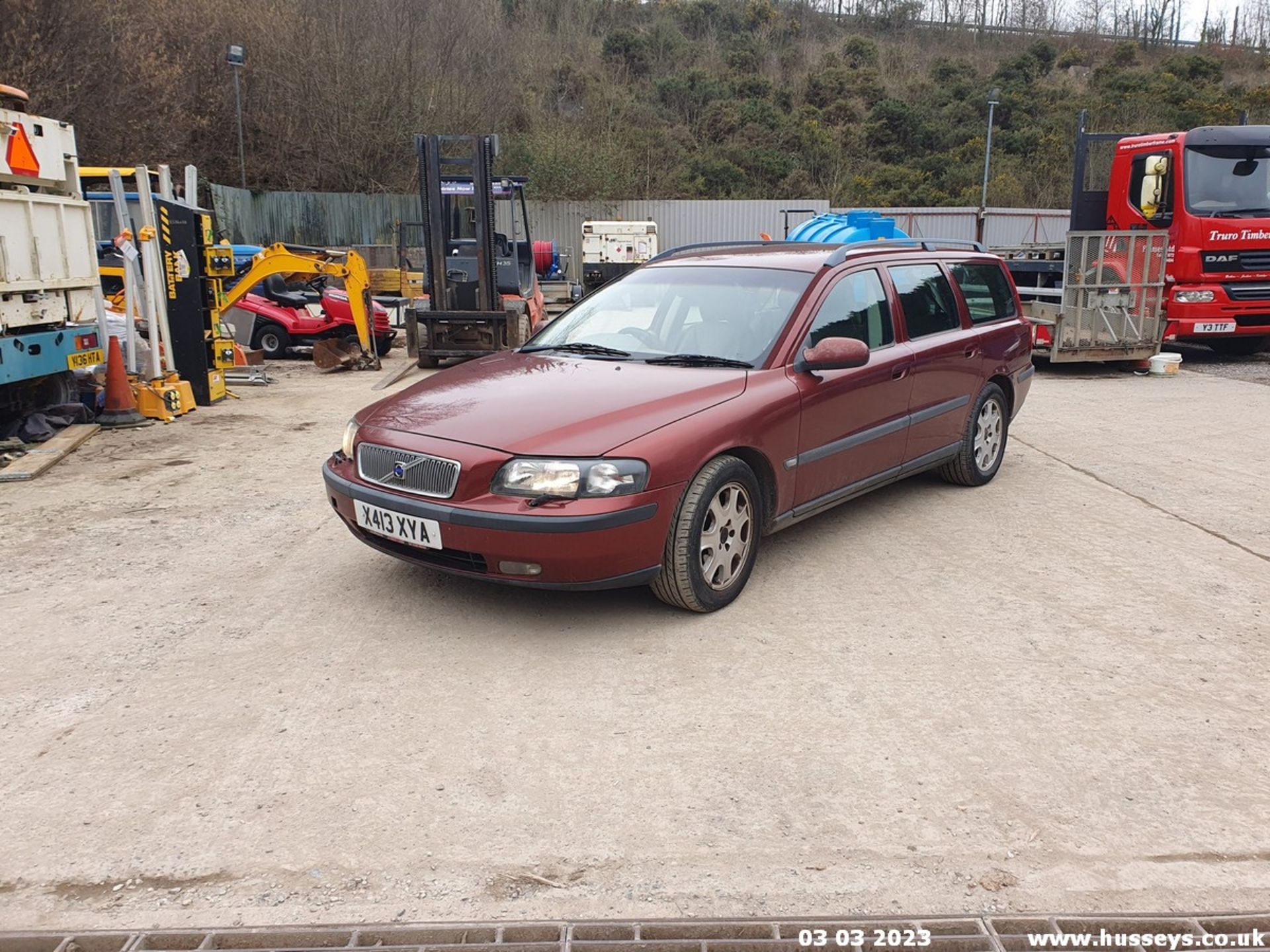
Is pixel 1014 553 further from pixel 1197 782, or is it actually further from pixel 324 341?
pixel 324 341

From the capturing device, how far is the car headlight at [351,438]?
4.58m

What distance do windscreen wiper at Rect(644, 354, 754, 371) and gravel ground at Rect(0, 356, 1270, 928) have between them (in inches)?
42.5

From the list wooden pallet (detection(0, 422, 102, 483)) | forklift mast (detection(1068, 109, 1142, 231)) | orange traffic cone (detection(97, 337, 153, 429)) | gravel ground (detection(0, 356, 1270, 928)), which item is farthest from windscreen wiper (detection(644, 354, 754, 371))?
forklift mast (detection(1068, 109, 1142, 231))

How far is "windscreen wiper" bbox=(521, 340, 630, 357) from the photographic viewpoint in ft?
16.5

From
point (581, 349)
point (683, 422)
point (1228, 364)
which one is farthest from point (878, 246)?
point (1228, 364)

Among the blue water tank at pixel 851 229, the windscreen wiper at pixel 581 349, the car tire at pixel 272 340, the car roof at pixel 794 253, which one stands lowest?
the car tire at pixel 272 340

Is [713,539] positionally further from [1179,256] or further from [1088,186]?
[1088,186]

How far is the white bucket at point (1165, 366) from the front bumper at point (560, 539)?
10.9 m

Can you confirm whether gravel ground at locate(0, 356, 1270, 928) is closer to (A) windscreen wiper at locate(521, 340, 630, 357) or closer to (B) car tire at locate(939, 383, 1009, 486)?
(B) car tire at locate(939, 383, 1009, 486)

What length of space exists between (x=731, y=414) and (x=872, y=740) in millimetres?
1602

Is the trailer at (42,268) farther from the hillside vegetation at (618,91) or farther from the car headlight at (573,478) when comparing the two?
the hillside vegetation at (618,91)

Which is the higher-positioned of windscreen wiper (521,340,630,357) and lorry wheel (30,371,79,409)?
windscreen wiper (521,340,630,357)

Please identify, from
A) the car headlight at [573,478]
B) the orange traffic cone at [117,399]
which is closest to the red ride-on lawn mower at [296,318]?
the orange traffic cone at [117,399]

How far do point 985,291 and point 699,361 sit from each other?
284 cm
